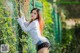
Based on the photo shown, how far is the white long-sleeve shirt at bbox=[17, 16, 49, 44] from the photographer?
25.5 feet

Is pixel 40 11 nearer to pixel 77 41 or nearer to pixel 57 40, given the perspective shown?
pixel 57 40

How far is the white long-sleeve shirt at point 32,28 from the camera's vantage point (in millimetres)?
7777

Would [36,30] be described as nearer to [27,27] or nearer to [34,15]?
[27,27]

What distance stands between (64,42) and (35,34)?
6.18 ft

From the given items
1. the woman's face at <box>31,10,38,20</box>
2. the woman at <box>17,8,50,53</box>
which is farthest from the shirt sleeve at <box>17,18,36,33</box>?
the woman's face at <box>31,10,38,20</box>

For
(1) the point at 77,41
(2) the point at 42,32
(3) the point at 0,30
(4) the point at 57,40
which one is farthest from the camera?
(1) the point at 77,41

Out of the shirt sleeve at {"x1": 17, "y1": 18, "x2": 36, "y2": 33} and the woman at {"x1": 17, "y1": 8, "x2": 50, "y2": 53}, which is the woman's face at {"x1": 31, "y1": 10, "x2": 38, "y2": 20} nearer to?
the woman at {"x1": 17, "y1": 8, "x2": 50, "y2": 53}

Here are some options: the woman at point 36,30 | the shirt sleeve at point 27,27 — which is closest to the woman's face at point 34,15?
the woman at point 36,30

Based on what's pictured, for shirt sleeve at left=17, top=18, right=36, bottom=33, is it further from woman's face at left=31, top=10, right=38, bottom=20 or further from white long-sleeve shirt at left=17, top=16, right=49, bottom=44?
woman's face at left=31, top=10, right=38, bottom=20

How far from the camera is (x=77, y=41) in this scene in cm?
987

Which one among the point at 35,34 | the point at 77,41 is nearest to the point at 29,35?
the point at 35,34

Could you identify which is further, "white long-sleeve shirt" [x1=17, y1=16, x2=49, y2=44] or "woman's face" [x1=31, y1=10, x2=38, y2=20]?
"woman's face" [x1=31, y1=10, x2=38, y2=20]

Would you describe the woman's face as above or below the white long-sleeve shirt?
above

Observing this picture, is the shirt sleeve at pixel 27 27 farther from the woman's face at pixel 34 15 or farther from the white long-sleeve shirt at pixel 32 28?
the woman's face at pixel 34 15
